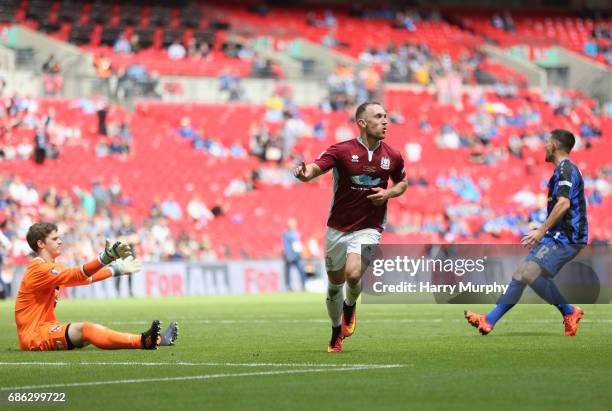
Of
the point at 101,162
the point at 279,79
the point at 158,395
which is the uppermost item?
the point at 279,79

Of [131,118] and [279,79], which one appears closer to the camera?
[131,118]

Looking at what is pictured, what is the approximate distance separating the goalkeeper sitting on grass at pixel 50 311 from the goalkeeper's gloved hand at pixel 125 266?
0.19m

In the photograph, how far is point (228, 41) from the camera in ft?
153

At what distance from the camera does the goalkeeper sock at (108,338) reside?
12469 mm

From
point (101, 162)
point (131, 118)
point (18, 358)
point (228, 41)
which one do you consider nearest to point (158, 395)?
point (18, 358)

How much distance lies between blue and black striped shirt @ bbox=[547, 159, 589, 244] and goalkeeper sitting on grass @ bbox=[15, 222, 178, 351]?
4.65 m

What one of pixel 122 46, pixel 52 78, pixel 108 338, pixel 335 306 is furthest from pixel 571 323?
pixel 122 46

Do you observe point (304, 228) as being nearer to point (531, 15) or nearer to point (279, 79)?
point (279, 79)

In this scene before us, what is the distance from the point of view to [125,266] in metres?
11.9

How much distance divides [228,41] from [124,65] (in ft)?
20.4

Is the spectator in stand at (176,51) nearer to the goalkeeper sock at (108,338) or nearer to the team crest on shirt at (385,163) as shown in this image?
the team crest on shirt at (385,163)

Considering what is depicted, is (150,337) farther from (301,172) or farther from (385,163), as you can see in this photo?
(385,163)

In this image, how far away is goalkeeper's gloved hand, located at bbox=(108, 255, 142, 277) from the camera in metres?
11.8

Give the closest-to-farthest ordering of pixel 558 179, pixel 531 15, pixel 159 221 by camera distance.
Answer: pixel 558 179 → pixel 159 221 → pixel 531 15
